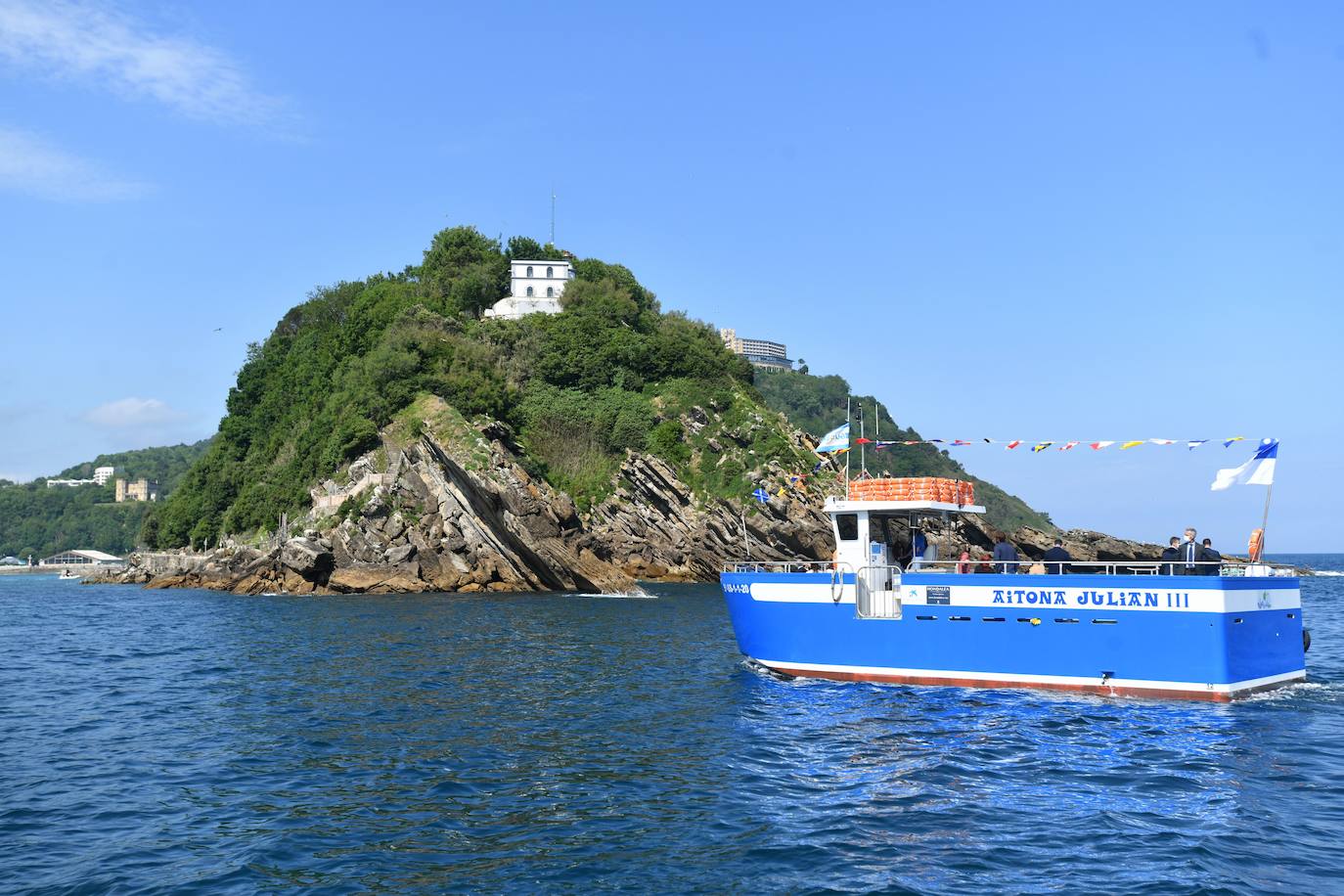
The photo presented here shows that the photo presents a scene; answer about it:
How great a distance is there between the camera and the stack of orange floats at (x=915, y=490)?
2838 centimetres

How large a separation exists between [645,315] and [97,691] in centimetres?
8029

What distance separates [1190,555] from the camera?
2516cm

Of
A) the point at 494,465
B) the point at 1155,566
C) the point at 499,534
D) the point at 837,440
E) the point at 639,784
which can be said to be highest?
the point at 494,465

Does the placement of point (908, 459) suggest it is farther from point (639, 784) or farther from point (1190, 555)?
point (639, 784)

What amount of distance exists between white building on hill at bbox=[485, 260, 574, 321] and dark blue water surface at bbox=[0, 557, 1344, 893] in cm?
7917

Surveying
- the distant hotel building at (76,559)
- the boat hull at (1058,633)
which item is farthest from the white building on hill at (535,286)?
the distant hotel building at (76,559)

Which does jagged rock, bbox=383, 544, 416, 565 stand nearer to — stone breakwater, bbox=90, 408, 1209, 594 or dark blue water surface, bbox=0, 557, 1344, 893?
stone breakwater, bbox=90, 408, 1209, 594

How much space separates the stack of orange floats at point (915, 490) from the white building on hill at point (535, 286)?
270 ft

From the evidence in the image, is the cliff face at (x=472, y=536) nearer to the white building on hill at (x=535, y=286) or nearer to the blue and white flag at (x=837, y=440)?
the white building on hill at (x=535, y=286)

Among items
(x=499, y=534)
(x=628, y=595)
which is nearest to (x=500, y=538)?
(x=499, y=534)

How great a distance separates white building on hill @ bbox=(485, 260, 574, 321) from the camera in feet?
354

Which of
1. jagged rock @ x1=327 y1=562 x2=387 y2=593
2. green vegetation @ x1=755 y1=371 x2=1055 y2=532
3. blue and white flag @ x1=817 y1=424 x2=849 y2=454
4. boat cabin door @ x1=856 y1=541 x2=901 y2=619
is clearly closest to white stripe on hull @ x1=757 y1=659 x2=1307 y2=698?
boat cabin door @ x1=856 y1=541 x2=901 y2=619

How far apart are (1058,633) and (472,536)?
5031 cm

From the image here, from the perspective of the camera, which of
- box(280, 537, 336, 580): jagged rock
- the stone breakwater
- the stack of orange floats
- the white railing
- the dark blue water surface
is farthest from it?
box(280, 537, 336, 580): jagged rock
